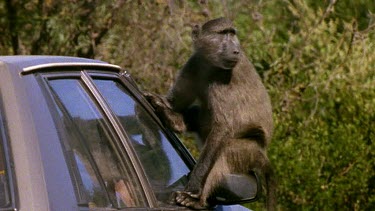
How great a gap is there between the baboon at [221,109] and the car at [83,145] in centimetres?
65

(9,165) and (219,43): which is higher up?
(9,165)

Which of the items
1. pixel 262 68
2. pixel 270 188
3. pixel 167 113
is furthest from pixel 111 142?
pixel 262 68

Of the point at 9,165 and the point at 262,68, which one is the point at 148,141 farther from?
the point at 262,68

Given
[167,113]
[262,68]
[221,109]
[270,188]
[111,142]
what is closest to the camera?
[111,142]

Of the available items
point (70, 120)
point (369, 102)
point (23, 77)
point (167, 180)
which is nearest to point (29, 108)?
point (23, 77)

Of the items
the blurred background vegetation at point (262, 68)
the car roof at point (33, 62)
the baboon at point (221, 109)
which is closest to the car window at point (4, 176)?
the car roof at point (33, 62)

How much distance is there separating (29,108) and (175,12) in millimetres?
6533

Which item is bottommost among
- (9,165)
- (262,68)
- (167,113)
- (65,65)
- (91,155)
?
(262,68)

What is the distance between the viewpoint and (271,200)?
611 cm

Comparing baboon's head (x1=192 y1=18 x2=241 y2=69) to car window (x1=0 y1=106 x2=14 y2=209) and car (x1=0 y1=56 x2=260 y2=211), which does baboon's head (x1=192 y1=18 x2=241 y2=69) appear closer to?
car (x1=0 y1=56 x2=260 y2=211)

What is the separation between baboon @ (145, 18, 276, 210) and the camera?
5871mm

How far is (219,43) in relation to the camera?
684 centimetres

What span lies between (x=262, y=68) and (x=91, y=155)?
22.7 ft

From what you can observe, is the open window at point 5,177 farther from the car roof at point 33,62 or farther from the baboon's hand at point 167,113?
the baboon's hand at point 167,113
